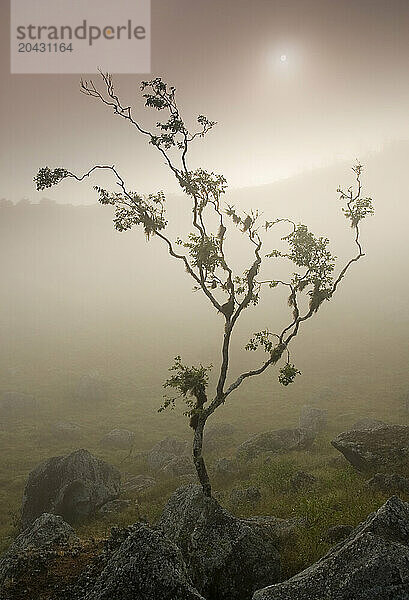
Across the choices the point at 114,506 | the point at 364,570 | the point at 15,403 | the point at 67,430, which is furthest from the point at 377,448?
the point at 15,403

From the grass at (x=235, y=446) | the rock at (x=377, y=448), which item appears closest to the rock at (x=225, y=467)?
the grass at (x=235, y=446)

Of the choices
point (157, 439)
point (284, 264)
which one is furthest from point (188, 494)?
point (284, 264)

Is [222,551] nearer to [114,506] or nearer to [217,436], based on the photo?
[114,506]

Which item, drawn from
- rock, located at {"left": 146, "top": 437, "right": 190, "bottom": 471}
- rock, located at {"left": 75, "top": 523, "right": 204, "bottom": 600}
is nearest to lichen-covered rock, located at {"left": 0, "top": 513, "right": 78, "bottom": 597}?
rock, located at {"left": 75, "top": 523, "right": 204, "bottom": 600}

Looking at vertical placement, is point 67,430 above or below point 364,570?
below

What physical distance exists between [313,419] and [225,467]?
16.0 meters

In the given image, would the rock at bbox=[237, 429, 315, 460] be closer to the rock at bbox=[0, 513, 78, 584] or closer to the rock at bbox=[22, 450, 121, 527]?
the rock at bbox=[22, 450, 121, 527]

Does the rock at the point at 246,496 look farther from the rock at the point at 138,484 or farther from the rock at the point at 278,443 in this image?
the rock at the point at 138,484

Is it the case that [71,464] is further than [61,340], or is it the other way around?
[61,340]

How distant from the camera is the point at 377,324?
264 ft

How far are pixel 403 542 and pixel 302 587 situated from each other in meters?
3.33

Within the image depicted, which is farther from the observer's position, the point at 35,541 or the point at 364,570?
the point at 35,541

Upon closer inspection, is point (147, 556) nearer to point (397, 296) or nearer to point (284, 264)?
point (397, 296)

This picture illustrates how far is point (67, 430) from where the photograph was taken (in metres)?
47.1
